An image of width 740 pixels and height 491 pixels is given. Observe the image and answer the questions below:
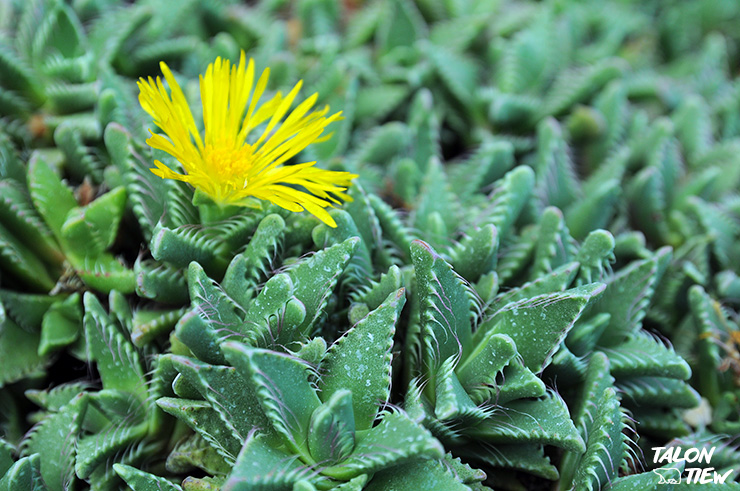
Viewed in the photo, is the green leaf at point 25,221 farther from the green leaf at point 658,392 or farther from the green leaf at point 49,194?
the green leaf at point 658,392

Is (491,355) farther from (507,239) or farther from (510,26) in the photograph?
(510,26)

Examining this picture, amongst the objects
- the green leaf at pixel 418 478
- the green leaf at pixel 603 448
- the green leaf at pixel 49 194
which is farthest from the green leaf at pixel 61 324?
the green leaf at pixel 603 448

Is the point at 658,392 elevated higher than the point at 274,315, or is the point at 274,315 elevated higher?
the point at 274,315

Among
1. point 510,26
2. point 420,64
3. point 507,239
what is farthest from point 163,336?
point 510,26

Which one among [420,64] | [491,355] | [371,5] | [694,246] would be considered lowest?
[694,246]

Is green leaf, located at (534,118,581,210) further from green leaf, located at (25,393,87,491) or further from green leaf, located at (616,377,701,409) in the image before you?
green leaf, located at (25,393,87,491)

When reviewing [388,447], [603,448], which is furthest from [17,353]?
[603,448]

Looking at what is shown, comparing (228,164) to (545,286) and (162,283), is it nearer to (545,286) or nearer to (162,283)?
(162,283)
